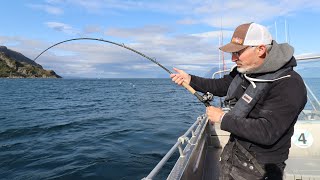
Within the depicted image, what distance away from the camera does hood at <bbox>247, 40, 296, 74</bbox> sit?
7.47ft

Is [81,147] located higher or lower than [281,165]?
lower

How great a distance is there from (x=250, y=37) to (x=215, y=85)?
1.07 metres

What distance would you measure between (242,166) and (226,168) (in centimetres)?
18

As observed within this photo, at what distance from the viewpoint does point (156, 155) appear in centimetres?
985

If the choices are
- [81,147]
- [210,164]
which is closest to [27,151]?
[81,147]

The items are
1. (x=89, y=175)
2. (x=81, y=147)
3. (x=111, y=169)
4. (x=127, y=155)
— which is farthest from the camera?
(x=81, y=147)

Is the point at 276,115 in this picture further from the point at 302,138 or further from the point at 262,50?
the point at 302,138

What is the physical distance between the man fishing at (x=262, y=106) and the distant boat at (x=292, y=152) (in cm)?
142

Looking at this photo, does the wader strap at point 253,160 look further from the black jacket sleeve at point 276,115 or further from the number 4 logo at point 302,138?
the number 4 logo at point 302,138

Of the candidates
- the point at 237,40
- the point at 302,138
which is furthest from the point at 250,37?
the point at 302,138

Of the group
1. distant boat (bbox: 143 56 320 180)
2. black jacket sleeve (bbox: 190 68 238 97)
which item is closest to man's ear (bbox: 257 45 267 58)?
black jacket sleeve (bbox: 190 68 238 97)

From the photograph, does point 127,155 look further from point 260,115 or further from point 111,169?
point 260,115

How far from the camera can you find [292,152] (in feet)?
18.4

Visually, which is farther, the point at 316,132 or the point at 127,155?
the point at 127,155
